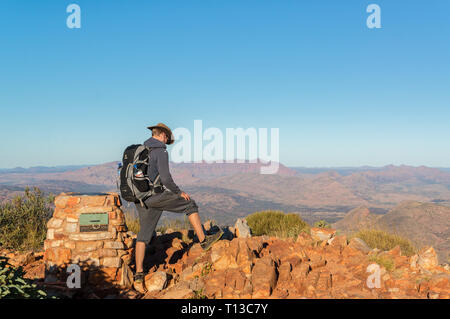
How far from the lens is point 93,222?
6.95 meters

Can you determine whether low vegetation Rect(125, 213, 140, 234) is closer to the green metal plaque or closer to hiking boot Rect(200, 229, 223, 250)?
the green metal plaque

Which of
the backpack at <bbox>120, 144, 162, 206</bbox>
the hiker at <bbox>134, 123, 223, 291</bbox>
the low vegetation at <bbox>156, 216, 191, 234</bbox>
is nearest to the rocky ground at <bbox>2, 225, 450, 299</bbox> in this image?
the hiker at <bbox>134, 123, 223, 291</bbox>

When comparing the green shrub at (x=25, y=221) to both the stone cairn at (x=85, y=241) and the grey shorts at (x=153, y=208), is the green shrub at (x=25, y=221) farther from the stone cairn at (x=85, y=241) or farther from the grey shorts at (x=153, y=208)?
the grey shorts at (x=153, y=208)

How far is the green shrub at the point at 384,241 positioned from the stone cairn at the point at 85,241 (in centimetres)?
783

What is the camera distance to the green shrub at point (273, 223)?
12023 millimetres

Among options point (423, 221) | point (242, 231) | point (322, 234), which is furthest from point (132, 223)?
point (423, 221)

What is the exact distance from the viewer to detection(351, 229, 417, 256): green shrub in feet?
36.3

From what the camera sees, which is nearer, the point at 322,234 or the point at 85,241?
the point at 85,241

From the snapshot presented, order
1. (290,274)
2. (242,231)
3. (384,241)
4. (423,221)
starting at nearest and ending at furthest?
(290,274) → (242,231) → (384,241) → (423,221)

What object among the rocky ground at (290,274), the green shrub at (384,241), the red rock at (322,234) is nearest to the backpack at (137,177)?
the rocky ground at (290,274)

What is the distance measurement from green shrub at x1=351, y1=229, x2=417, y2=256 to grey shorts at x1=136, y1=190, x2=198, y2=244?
279 inches

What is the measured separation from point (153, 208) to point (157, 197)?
0.29 metres

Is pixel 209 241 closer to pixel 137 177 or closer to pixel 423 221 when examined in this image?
pixel 137 177
